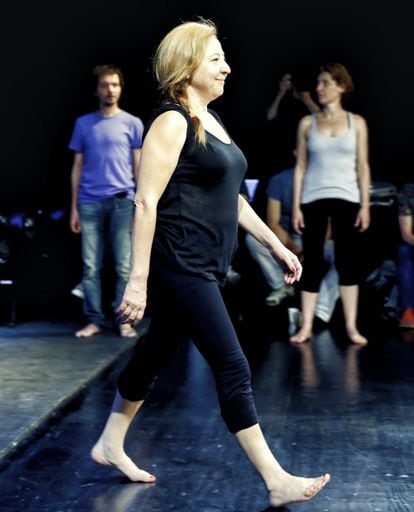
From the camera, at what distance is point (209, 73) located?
4328 millimetres

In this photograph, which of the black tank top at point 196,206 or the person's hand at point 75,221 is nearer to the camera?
the black tank top at point 196,206

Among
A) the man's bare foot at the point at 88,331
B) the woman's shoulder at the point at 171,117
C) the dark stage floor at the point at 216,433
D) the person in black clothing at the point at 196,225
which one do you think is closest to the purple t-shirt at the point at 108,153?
the man's bare foot at the point at 88,331

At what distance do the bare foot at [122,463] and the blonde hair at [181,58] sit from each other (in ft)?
4.11

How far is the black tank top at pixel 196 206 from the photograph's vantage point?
426 cm

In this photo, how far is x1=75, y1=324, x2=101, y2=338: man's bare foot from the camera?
8.58 m

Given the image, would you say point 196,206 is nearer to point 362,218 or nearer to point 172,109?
point 172,109

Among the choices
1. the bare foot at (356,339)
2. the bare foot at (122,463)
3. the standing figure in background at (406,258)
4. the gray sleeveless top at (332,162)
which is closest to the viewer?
the bare foot at (122,463)

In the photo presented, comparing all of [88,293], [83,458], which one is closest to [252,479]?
[83,458]

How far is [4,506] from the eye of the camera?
A: 437 cm

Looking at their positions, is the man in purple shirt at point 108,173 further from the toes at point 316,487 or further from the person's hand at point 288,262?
the toes at point 316,487

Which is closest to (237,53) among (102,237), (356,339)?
(102,237)

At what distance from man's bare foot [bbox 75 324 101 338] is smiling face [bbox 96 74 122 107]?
1.51 metres

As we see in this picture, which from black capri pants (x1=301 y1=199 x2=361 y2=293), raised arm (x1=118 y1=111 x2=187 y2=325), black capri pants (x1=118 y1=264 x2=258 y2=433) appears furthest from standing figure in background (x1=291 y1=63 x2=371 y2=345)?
raised arm (x1=118 y1=111 x2=187 y2=325)

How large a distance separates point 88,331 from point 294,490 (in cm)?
449
